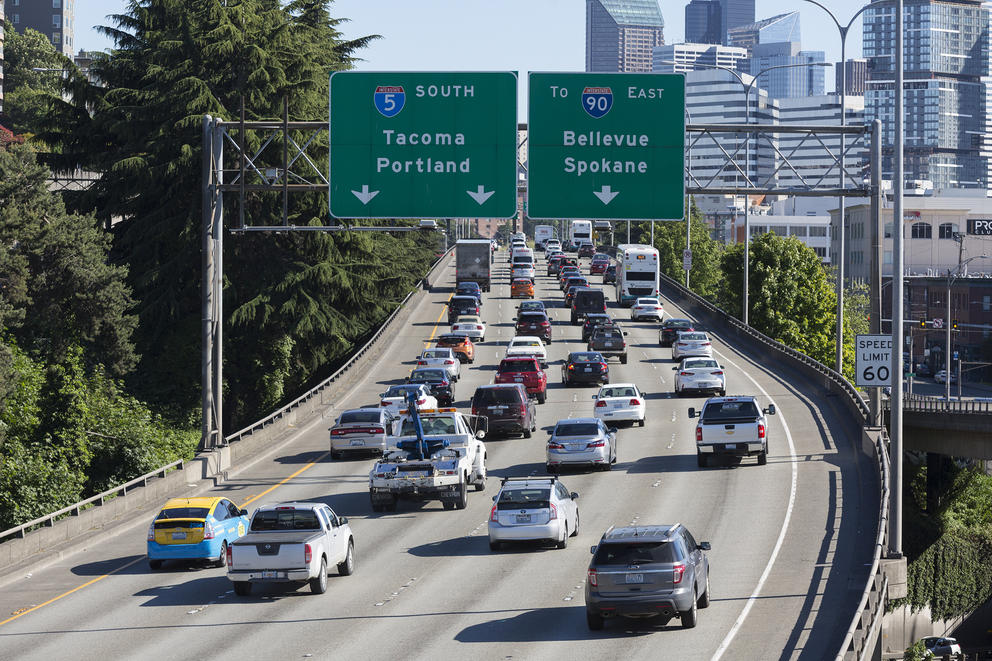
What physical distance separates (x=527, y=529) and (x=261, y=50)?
39.7 metres

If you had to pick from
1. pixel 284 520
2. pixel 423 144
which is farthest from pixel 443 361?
pixel 284 520

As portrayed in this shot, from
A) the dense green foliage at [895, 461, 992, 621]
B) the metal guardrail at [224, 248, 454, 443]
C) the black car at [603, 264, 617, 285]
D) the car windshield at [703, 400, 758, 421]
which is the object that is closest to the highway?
the metal guardrail at [224, 248, 454, 443]

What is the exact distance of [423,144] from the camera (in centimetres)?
3089

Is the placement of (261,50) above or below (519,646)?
above

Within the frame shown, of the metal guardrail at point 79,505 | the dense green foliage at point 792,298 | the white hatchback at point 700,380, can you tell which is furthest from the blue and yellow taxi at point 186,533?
the dense green foliage at point 792,298

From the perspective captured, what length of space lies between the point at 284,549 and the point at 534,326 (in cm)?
4958

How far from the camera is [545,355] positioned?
66.1m

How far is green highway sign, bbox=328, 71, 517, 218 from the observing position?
1213 inches

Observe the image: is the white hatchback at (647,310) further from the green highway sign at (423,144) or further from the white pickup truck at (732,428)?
the green highway sign at (423,144)

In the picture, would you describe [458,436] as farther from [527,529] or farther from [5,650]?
[5,650]

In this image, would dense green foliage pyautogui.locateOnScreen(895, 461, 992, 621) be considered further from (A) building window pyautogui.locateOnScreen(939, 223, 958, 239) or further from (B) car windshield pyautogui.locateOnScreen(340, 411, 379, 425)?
(A) building window pyautogui.locateOnScreen(939, 223, 958, 239)

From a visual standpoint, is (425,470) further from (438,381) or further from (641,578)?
(438,381)

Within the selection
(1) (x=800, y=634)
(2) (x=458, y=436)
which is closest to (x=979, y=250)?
(2) (x=458, y=436)

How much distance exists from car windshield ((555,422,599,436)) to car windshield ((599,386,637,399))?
8672 mm
